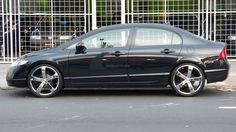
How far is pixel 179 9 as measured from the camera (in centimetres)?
1593

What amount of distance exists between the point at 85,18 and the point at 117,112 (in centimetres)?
813

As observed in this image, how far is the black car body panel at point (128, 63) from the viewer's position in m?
9.77

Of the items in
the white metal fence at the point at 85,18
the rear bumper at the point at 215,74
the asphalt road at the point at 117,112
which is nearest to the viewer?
the asphalt road at the point at 117,112

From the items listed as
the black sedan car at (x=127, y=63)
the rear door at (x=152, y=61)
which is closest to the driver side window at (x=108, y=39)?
the black sedan car at (x=127, y=63)

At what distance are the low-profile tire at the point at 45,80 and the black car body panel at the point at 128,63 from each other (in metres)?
0.09

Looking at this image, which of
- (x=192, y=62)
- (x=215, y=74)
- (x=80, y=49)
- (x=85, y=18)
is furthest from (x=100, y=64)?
(x=85, y=18)

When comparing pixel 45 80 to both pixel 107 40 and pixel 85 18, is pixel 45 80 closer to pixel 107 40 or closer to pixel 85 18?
pixel 107 40

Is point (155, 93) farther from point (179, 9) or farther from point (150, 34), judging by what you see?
point (179, 9)

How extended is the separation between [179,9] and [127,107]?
7.69 m

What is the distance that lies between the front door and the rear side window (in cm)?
27

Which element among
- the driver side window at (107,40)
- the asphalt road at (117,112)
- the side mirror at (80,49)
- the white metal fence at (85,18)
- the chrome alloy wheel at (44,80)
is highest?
the white metal fence at (85,18)

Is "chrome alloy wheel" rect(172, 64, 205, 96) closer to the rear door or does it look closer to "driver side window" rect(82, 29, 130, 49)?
the rear door

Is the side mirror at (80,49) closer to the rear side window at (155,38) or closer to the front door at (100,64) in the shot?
the front door at (100,64)

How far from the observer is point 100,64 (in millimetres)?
9773
